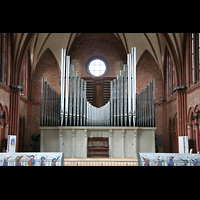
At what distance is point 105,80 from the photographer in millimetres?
24109

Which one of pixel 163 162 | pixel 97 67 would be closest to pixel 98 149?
pixel 163 162

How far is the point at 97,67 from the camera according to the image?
25.1 meters

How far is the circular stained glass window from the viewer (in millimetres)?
24969

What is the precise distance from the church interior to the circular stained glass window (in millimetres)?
92

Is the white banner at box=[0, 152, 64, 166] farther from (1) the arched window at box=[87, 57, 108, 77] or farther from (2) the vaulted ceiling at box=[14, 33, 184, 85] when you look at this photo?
(1) the arched window at box=[87, 57, 108, 77]

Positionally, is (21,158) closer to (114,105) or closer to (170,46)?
(114,105)

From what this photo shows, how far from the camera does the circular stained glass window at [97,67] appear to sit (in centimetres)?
2497

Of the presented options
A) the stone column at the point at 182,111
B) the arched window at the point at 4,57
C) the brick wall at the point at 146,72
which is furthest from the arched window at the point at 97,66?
the arched window at the point at 4,57

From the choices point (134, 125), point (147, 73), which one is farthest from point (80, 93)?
point (147, 73)

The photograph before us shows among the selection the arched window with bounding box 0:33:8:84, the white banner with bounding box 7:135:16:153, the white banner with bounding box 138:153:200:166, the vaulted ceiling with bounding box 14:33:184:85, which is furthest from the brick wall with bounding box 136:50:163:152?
the white banner with bounding box 138:153:200:166

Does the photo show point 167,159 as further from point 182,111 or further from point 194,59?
point 194,59

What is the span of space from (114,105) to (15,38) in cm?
790

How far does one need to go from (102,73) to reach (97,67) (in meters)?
0.74

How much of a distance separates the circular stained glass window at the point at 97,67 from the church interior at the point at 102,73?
9 centimetres
